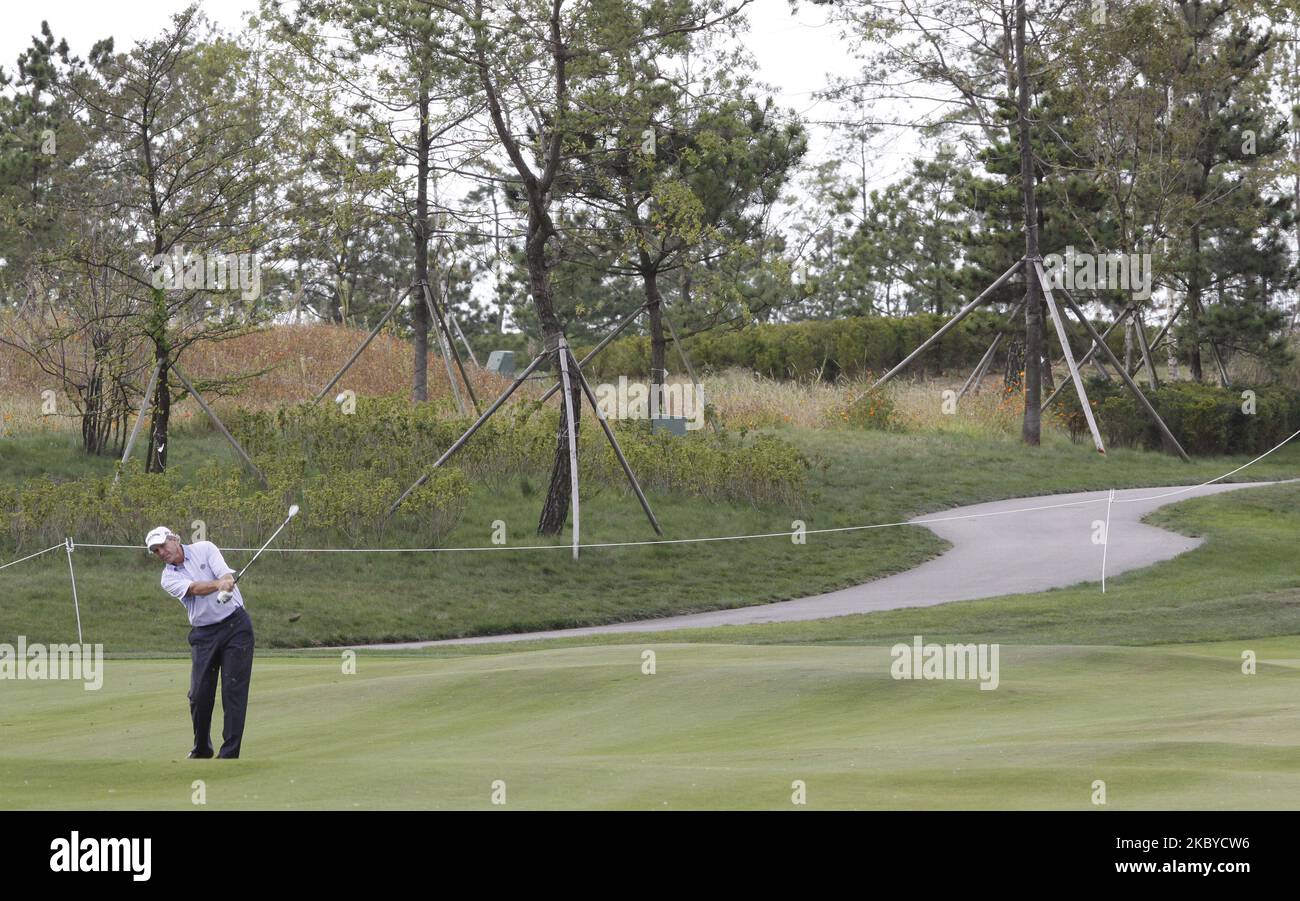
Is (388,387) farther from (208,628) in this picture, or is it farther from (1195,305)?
(208,628)

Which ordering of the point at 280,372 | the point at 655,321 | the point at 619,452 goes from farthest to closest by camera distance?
the point at 280,372, the point at 655,321, the point at 619,452

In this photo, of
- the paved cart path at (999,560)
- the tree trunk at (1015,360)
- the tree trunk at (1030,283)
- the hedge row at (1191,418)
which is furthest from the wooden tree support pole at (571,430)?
the tree trunk at (1015,360)

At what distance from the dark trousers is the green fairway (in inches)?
11.8

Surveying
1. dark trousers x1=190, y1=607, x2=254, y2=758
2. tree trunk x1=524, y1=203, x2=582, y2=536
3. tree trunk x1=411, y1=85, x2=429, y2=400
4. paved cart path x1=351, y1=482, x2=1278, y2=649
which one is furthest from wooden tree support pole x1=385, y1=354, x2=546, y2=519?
dark trousers x1=190, y1=607, x2=254, y2=758

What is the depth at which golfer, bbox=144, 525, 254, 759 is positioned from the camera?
391 inches

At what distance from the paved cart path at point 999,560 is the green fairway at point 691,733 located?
596 cm

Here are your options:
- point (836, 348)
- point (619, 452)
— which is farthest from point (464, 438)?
point (836, 348)

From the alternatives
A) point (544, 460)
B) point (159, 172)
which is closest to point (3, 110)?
point (159, 172)

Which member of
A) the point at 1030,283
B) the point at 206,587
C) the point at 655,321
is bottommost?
the point at 206,587

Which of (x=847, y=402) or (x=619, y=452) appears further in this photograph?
(x=847, y=402)

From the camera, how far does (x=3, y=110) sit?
4528cm

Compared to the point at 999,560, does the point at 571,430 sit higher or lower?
higher

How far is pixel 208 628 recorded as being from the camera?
33.4 feet

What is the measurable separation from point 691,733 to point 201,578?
11.4 ft
